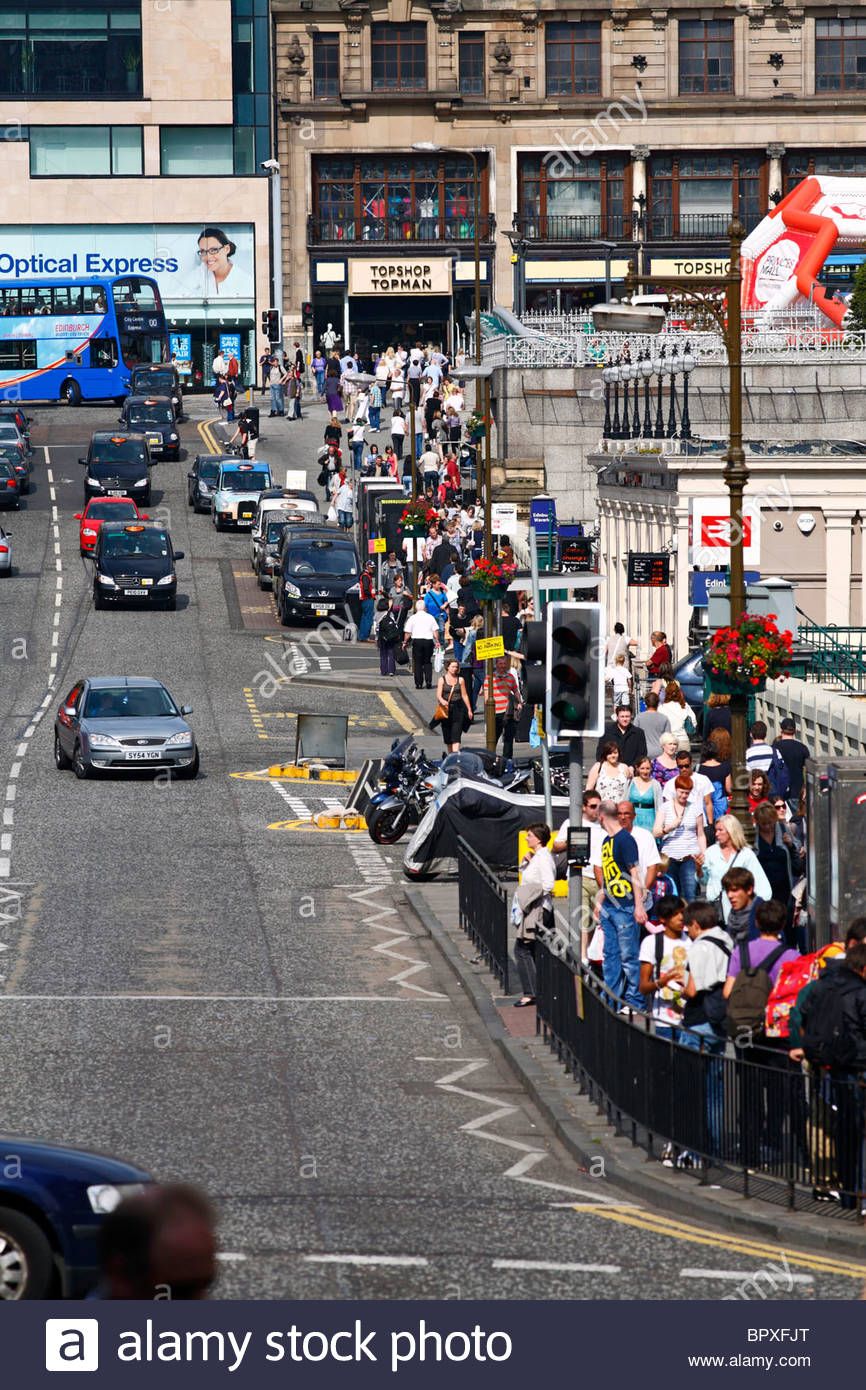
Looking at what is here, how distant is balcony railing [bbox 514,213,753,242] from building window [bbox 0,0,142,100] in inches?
791

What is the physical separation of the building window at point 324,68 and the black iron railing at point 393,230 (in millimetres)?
5000

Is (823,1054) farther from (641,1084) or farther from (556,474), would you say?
(556,474)

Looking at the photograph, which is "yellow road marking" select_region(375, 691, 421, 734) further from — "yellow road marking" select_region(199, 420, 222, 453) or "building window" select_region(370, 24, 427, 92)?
"building window" select_region(370, 24, 427, 92)

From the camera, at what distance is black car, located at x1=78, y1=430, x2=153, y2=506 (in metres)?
59.2

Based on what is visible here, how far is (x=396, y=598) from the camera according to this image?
41344mm

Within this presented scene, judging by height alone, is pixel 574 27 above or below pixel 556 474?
above

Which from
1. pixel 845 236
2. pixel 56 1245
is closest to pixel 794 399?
pixel 845 236

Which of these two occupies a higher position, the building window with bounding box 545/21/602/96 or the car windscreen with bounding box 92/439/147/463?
the building window with bounding box 545/21/602/96

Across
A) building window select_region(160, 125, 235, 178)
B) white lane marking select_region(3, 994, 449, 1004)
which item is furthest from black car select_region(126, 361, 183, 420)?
white lane marking select_region(3, 994, 449, 1004)

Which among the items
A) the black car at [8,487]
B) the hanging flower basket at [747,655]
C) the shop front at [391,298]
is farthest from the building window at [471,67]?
the hanging flower basket at [747,655]

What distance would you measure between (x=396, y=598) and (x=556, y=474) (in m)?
13.0

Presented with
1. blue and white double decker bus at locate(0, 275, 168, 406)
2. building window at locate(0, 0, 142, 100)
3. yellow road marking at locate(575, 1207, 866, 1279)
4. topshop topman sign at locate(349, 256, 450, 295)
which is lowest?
yellow road marking at locate(575, 1207, 866, 1279)

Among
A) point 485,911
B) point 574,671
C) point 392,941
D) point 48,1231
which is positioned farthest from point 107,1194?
point 392,941

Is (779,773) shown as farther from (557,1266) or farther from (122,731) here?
(122,731)
